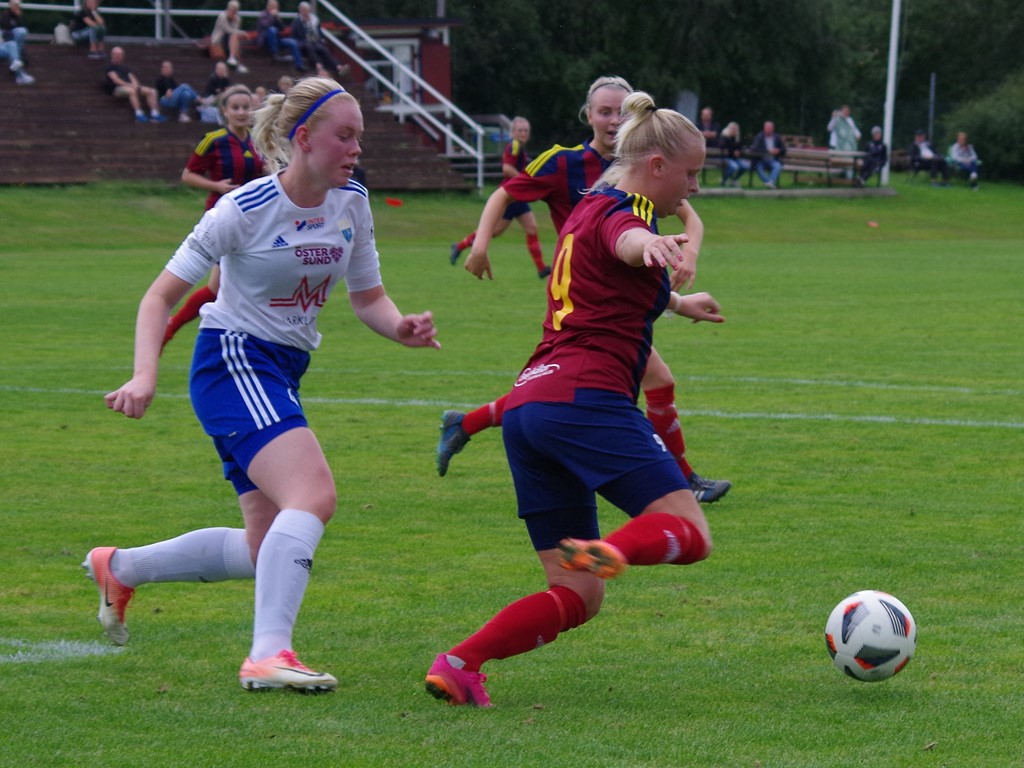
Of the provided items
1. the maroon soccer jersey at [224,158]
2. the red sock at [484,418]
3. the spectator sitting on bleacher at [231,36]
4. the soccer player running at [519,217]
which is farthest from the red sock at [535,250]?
the spectator sitting on bleacher at [231,36]

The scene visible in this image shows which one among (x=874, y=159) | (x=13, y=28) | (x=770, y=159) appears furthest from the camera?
(x=874, y=159)

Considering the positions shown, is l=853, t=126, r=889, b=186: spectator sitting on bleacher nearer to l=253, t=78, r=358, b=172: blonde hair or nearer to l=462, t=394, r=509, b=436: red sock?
l=462, t=394, r=509, b=436: red sock

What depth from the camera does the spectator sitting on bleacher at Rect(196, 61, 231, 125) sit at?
3162 centimetres

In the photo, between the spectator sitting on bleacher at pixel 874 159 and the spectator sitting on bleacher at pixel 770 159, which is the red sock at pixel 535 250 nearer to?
the spectator sitting on bleacher at pixel 770 159

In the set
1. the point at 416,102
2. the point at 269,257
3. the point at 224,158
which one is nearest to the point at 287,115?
the point at 269,257

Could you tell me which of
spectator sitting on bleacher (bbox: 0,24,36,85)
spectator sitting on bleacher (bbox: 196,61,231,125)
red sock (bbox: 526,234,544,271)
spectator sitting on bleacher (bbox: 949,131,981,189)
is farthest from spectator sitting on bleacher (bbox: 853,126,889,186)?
red sock (bbox: 526,234,544,271)

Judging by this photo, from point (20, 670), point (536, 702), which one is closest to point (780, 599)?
point (536, 702)

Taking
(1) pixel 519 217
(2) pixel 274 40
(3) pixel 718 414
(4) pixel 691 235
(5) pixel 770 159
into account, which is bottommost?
(5) pixel 770 159

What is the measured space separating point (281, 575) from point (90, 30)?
30.5 meters

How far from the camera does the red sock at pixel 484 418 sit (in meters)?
7.00

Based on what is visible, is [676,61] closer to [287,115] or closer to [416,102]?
[416,102]

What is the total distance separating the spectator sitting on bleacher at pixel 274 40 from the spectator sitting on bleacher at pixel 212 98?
2207 mm

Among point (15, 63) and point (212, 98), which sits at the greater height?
point (15, 63)

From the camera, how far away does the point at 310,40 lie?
111 feet
